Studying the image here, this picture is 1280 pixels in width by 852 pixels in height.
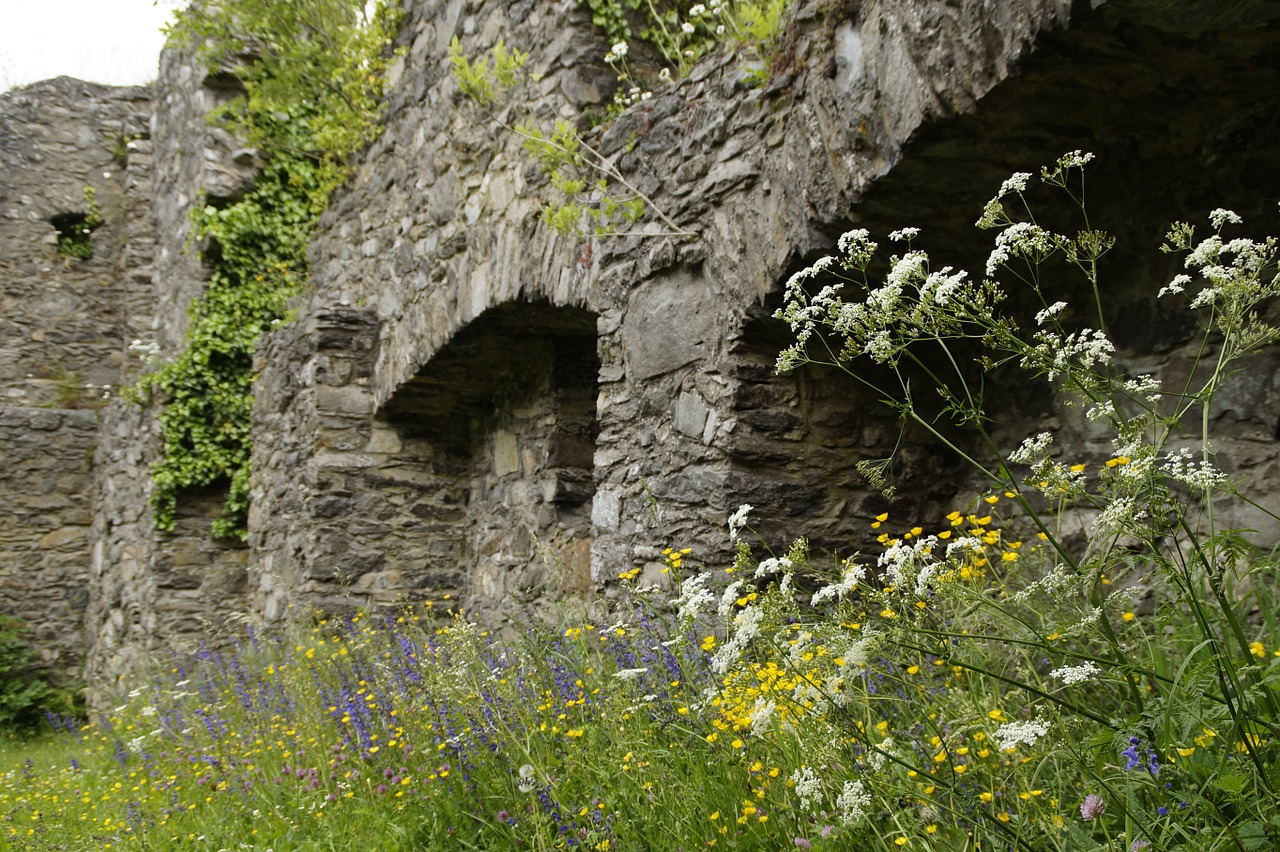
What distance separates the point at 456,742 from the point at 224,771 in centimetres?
152

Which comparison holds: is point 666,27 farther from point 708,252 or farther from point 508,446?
point 508,446

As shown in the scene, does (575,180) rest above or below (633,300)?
above

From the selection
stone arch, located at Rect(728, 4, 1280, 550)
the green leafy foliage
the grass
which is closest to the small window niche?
the green leafy foliage

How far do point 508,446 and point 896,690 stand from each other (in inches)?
162

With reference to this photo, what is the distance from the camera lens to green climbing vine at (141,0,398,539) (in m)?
7.64

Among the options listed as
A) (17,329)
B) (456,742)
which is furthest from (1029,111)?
(17,329)

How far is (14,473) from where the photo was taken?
34.2ft

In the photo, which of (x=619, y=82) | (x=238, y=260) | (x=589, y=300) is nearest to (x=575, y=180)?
(x=589, y=300)

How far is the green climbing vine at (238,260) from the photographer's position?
7.64m

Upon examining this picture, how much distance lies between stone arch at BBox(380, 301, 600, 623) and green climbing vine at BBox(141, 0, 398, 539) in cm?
210

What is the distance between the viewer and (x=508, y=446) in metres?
6.23

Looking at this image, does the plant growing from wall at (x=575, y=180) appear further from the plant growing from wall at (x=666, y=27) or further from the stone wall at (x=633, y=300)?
the plant growing from wall at (x=666, y=27)

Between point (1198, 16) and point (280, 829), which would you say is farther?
point (280, 829)

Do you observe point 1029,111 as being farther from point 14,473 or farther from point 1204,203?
point 14,473
